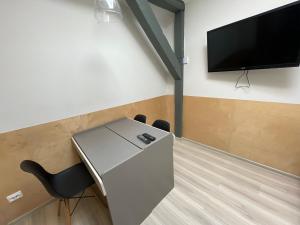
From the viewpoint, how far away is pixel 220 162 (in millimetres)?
2393

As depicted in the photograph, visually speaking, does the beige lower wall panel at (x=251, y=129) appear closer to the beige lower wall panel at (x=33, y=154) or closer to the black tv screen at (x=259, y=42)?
the black tv screen at (x=259, y=42)

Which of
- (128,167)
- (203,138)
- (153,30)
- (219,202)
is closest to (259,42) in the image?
(153,30)

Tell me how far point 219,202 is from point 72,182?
5.34 feet

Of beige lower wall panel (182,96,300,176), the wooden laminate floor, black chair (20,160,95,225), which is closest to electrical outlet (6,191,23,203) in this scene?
the wooden laminate floor

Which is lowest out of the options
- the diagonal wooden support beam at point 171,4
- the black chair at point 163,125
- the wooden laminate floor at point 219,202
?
the wooden laminate floor at point 219,202

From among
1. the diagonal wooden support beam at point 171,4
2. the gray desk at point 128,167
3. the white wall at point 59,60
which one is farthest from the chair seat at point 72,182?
the diagonal wooden support beam at point 171,4

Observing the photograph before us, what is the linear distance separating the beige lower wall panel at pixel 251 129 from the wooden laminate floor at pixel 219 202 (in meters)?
0.24

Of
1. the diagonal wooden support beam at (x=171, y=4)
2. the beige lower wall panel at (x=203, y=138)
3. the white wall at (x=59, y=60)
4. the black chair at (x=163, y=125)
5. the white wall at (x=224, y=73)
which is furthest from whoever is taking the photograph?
the diagonal wooden support beam at (x=171, y=4)

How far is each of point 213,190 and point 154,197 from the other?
774mm

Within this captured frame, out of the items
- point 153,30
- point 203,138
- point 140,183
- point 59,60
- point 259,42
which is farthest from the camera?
point 203,138

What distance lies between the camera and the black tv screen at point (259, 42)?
1.64m

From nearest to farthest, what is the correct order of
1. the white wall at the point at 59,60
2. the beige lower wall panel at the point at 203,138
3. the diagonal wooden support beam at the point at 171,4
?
the white wall at the point at 59,60 < the beige lower wall panel at the point at 203,138 < the diagonal wooden support beam at the point at 171,4

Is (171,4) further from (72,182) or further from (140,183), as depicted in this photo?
(72,182)

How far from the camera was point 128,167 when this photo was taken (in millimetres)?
1280
